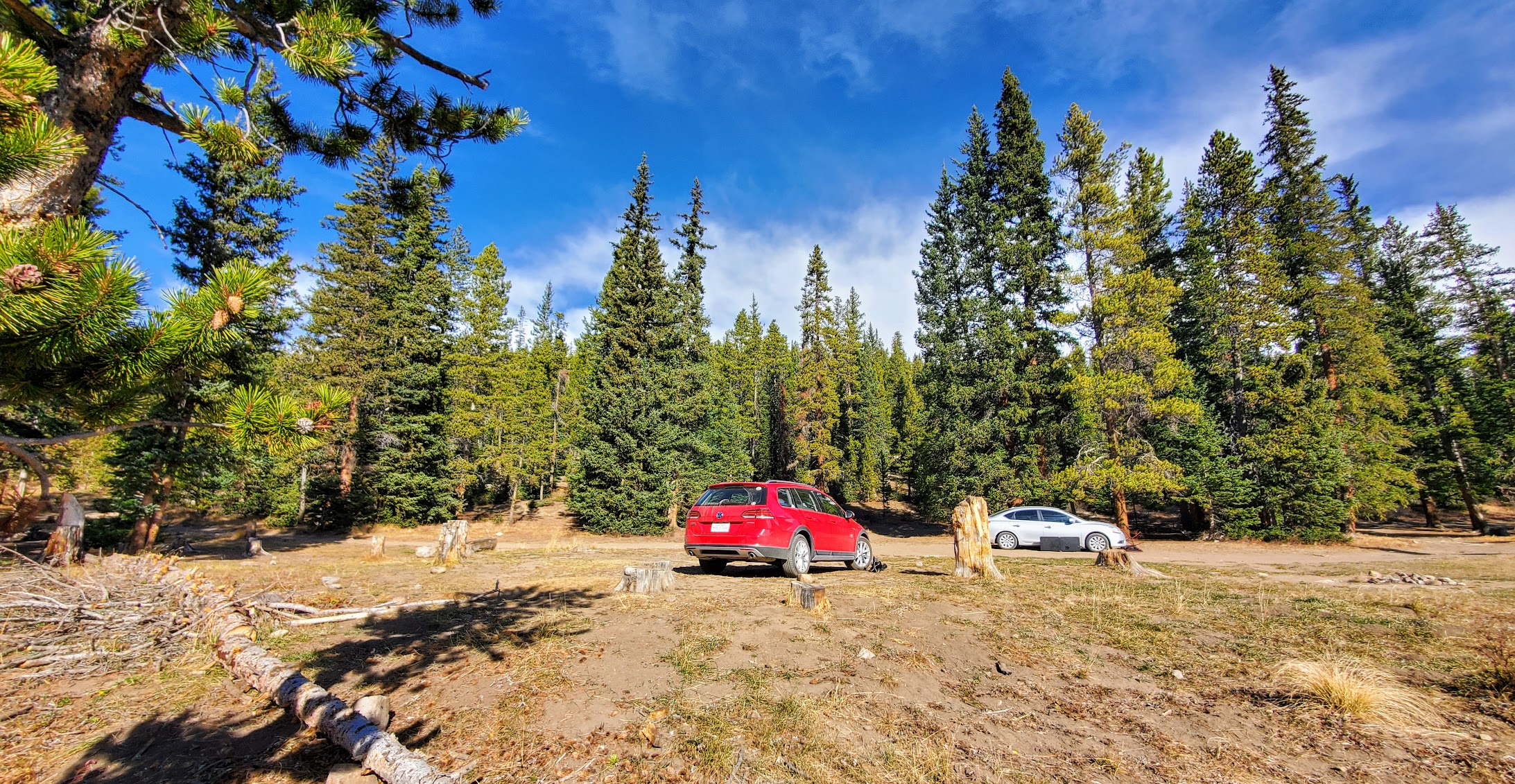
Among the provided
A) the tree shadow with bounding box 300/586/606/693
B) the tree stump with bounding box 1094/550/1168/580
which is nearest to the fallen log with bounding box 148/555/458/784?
the tree shadow with bounding box 300/586/606/693

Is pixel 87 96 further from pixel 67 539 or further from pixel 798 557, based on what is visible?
pixel 67 539

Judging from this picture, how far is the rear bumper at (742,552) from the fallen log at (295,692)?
5879 mm

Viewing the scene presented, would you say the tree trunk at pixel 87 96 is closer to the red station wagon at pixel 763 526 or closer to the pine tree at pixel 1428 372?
the red station wagon at pixel 763 526

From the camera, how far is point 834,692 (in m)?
4.35

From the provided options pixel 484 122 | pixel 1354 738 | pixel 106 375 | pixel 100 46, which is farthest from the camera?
pixel 484 122

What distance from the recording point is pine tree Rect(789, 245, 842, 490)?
33062 mm

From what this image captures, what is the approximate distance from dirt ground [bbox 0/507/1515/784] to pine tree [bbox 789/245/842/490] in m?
24.2

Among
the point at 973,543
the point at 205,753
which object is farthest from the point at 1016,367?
the point at 205,753

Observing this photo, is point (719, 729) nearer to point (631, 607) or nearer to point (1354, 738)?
point (631, 607)

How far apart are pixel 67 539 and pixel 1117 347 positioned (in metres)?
29.0

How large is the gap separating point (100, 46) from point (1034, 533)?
21.0 m

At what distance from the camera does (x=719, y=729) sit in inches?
145

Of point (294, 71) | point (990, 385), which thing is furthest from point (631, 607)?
point (990, 385)

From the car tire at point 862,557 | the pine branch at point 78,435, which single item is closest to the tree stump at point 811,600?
the car tire at point 862,557
